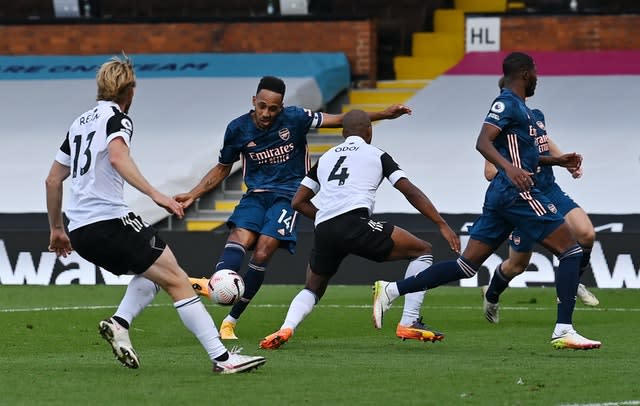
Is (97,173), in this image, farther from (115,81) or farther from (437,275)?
(437,275)

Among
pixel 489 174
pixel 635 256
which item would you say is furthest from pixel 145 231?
pixel 635 256

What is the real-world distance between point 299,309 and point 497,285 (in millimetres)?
2799

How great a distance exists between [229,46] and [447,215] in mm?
7825

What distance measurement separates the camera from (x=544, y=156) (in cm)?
1191

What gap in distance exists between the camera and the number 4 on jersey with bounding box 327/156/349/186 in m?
10.8

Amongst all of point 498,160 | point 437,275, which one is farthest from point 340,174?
point 498,160

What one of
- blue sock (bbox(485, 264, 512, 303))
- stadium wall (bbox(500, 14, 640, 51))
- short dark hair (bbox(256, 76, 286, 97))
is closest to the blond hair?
short dark hair (bbox(256, 76, 286, 97))

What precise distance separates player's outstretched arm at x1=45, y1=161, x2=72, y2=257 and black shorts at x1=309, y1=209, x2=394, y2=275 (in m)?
2.14

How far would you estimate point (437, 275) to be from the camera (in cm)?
1078

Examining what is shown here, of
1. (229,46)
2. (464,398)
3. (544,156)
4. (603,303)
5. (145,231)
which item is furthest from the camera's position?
(229,46)

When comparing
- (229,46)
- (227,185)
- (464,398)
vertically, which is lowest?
(227,185)

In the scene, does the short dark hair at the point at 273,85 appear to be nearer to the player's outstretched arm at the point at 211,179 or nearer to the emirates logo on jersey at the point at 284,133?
the emirates logo on jersey at the point at 284,133

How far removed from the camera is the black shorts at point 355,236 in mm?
10727

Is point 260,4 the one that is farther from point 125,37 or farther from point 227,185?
point 227,185
